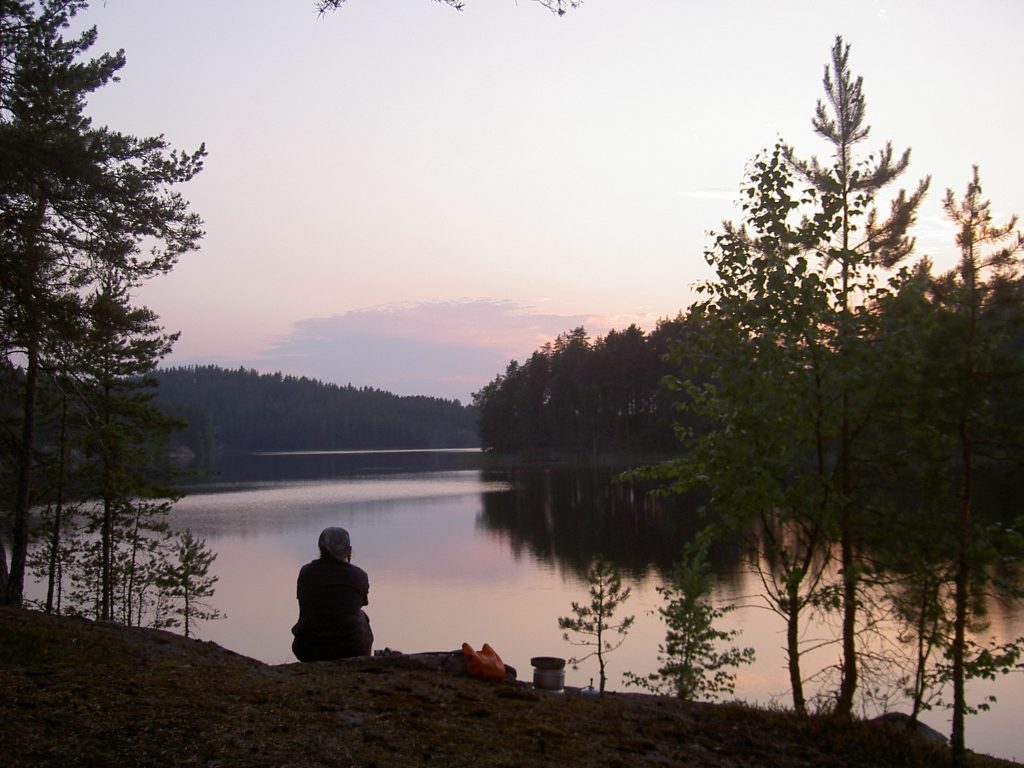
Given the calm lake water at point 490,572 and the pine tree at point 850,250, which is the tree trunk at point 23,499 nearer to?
the calm lake water at point 490,572

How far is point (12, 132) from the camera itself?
8797 millimetres

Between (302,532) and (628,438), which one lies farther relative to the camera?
(628,438)

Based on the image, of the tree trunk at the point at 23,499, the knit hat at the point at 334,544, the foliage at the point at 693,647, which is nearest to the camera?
the knit hat at the point at 334,544

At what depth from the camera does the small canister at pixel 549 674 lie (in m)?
7.60

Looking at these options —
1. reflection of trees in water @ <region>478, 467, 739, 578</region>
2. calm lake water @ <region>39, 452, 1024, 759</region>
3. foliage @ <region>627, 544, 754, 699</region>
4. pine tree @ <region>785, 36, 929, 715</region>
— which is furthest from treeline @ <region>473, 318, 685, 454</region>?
pine tree @ <region>785, 36, 929, 715</region>

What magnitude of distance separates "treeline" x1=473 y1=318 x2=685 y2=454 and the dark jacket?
68.9 metres

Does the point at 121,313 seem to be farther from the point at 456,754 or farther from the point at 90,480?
the point at 90,480

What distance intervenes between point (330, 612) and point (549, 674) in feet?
6.63

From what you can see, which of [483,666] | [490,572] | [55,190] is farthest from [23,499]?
[490,572]

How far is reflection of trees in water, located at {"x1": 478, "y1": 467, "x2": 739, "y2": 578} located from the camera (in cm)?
2788

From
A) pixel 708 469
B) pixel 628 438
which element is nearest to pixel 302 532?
pixel 708 469

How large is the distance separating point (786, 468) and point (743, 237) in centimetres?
247

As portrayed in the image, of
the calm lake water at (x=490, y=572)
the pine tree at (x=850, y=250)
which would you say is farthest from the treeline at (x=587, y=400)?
the pine tree at (x=850, y=250)

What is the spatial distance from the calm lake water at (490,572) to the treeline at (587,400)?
28.7 meters
